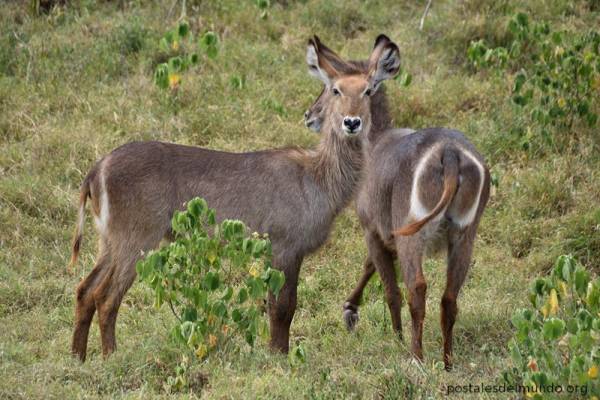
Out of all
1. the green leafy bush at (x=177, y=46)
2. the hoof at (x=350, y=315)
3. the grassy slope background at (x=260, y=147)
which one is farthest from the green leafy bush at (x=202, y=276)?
the hoof at (x=350, y=315)

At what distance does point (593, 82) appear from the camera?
6895 mm

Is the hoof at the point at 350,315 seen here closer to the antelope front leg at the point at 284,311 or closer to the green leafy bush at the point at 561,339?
the antelope front leg at the point at 284,311

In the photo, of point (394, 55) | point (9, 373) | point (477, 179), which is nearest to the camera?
point (9, 373)

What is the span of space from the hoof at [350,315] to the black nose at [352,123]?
1.03m

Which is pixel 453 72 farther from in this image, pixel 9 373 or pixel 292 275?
pixel 9 373

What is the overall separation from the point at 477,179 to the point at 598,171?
82.9 inches

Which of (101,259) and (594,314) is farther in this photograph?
(101,259)

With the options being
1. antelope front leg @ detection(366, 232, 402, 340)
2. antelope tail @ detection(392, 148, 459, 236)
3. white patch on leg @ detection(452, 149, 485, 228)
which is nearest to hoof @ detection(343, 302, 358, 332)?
antelope front leg @ detection(366, 232, 402, 340)

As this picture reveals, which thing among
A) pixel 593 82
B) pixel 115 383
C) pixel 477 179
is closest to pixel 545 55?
pixel 593 82

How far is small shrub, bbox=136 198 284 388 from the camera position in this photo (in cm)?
445

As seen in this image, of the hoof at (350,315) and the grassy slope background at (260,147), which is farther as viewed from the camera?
the hoof at (350,315)

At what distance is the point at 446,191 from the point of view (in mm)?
4914

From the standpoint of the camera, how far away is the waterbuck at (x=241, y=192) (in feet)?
17.4

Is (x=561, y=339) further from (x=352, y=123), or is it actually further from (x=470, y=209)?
(x=352, y=123)
